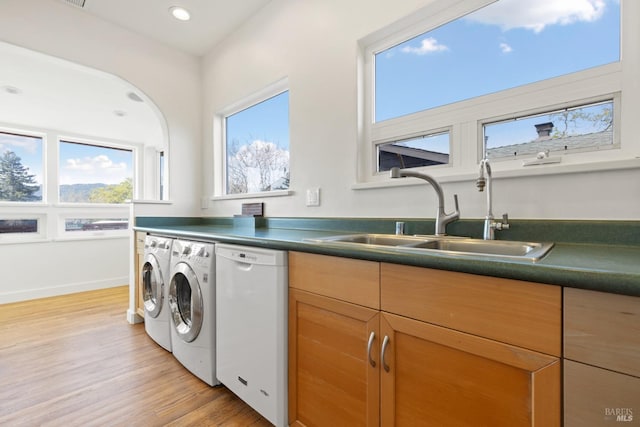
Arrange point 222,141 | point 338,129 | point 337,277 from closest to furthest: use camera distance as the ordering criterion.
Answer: point 337,277
point 338,129
point 222,141

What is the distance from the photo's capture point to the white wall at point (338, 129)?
1083 millimetres

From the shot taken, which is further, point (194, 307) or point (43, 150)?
point (43, 150)

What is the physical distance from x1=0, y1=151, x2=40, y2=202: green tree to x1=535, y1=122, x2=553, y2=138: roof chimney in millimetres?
5259

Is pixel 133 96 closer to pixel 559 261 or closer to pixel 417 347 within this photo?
pixel 417 347

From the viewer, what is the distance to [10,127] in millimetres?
3580

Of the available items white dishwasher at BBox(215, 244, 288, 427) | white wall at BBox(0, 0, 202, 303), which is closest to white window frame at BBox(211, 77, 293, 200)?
white wall at BBox(0, 0, 202, 303)

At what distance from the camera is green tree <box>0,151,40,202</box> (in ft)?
11.6

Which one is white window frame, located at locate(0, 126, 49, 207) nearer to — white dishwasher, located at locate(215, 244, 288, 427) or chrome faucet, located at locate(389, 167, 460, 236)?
white dishwasher, located at locate(215, 244, 288, 427)

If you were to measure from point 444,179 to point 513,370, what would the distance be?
0.91 m

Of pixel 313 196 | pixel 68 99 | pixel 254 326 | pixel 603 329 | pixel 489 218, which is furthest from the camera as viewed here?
pixel 68 99

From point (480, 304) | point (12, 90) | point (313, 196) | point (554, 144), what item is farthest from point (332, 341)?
point (12, 90)

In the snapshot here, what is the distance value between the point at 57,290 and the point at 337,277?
427 centimetres

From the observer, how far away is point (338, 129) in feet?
6.11

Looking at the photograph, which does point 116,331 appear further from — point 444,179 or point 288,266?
point 444,179
